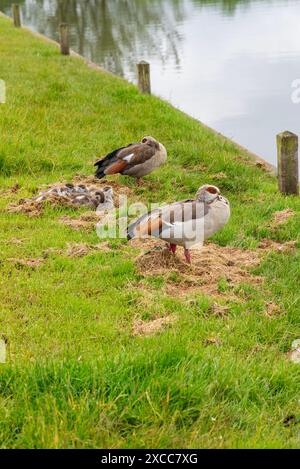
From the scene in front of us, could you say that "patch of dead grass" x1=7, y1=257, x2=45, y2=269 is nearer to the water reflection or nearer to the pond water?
the pond water

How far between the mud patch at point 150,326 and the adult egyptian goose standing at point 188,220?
113 cm

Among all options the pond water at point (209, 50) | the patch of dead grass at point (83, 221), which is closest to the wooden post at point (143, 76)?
the pond water at point (209, 50)

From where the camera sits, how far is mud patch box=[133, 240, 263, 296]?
6668 mm

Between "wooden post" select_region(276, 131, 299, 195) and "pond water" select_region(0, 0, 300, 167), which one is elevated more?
"pond water" select_region(0, 0, 300, 167)

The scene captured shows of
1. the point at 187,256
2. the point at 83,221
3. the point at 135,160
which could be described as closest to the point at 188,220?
the point at 187,256

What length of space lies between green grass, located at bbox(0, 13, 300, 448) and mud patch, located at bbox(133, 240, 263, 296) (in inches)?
5.1

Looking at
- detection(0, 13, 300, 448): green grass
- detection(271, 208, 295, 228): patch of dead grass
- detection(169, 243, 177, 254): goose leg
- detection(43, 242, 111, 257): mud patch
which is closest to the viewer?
detection(0, 13, 300, 448): green grass

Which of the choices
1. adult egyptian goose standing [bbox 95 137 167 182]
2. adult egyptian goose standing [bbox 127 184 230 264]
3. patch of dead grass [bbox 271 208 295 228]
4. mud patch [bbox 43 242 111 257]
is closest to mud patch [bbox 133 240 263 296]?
adult egyptian goose standing [bbox 127 184 230 264]

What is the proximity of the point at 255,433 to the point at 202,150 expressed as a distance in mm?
8310

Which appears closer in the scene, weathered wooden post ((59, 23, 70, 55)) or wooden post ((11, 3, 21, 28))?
weathered wooden post ((59, 23, 70, 55))

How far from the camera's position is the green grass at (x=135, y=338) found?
381 centimetres

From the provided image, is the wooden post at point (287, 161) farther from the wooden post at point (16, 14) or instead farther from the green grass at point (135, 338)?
the wooden post at point (16, 14)

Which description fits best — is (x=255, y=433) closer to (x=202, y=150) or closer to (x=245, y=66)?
(x=202, y=150)

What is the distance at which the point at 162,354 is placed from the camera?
4.45 m
